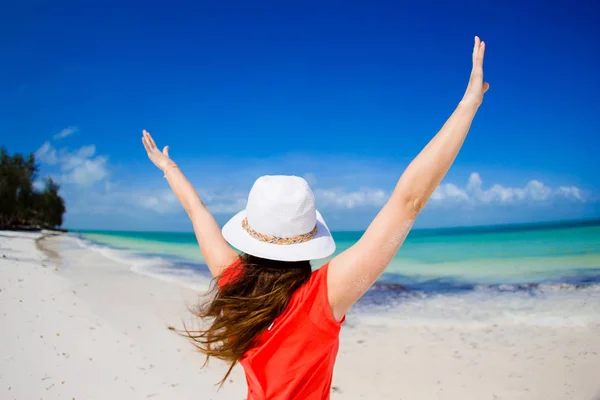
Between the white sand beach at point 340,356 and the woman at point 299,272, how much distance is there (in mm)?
3596

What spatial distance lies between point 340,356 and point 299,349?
5.04 m

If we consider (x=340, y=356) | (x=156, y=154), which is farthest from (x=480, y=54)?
(x=340, y=356)

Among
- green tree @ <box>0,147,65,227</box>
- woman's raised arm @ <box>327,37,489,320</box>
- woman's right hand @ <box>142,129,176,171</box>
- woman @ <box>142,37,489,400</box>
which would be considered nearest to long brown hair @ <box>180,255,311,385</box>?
woman @ <box>142,37,489,400</box>

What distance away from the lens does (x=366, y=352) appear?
612 centimetres

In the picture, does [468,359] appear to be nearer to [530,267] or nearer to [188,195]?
[188,195]

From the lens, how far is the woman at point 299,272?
117cm

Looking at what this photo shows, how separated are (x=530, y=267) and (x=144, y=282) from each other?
14.8 meters

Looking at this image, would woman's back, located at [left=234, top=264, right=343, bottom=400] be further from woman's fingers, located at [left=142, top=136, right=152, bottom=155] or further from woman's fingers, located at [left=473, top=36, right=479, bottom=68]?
woman's fingers, located at [left=142, top=136, right=152, bottom=155]

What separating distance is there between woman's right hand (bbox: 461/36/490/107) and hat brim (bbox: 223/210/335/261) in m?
0.65

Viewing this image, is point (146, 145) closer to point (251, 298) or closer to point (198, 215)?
point (198, 215)

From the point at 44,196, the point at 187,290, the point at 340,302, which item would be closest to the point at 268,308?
the point at 340,302

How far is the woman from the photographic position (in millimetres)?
1175

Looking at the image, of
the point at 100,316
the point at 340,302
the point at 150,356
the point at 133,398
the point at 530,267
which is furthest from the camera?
the point at 530,267

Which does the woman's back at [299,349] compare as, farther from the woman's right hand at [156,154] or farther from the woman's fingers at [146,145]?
the woman's fingers at [146,145]
